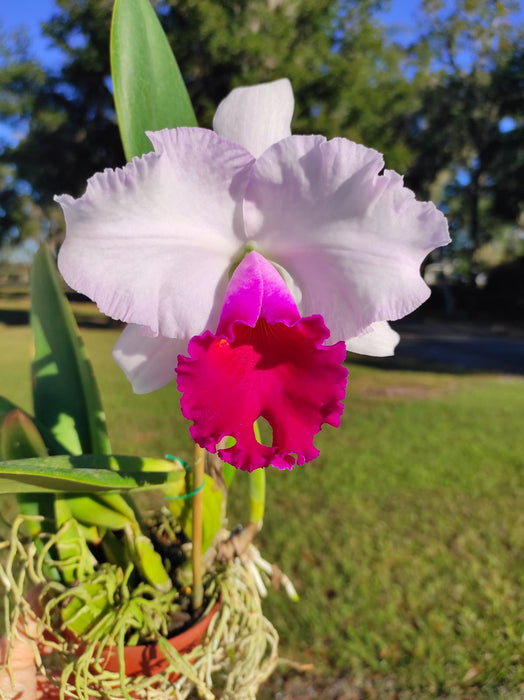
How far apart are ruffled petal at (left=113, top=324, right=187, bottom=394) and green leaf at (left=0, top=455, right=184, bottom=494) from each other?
0.10m

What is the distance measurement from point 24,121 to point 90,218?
1587 centimetres

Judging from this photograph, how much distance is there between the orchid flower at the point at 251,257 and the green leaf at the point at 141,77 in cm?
11

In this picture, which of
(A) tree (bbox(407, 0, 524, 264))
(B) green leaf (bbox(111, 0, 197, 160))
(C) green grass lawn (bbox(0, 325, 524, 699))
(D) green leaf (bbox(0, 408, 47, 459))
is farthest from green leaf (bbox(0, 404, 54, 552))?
(A) tree (bbox(407, 0, 524, 264))

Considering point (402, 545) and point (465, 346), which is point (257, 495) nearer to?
point (402, 545)

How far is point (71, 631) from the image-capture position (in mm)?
788

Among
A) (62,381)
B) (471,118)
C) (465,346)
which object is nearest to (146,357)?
(62,381)

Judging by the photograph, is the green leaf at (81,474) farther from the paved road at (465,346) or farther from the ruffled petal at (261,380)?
the paved road at (465,346)

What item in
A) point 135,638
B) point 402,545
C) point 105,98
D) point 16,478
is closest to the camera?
point 16,478

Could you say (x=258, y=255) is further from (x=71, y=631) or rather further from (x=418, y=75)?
(x=418, y=75)

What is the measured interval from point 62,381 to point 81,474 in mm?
331

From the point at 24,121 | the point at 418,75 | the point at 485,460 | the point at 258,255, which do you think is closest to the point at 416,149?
the point at 418,75

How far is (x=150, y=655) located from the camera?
79 centimetres

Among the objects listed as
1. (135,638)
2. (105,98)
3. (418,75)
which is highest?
(418,75)

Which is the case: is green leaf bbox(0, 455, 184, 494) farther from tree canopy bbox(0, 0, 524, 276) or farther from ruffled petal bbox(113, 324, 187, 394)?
tree canopy bbox(0, 0, 524, 276)
